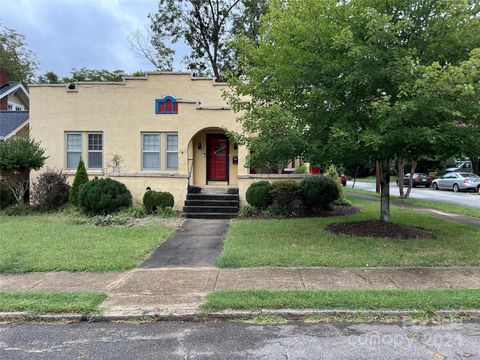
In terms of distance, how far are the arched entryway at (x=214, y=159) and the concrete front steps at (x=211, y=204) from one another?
1637 millimetres

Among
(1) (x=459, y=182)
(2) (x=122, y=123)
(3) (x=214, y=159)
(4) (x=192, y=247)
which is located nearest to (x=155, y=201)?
(3) (x=214, y=159)

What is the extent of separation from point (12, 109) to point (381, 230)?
2762 cm

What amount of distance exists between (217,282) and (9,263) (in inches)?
157

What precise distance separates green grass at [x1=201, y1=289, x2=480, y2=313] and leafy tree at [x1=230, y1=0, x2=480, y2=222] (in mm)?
3022

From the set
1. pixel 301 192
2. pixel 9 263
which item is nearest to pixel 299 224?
pixel 301 192

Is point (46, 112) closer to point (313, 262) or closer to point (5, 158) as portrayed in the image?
point (5, 158)

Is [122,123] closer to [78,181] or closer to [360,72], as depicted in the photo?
[78,181]

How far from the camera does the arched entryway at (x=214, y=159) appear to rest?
17.3 m

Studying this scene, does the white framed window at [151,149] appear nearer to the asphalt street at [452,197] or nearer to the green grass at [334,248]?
the green grass at [334,248]

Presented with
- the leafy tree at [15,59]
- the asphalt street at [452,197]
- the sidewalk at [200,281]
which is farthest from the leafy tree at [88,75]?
the sidewalk at [200,281]

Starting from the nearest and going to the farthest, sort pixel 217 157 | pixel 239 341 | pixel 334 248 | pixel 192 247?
1. pixel 239 341
2. pixel 334 248
3. pixel 192 247
4. pixel 217 157

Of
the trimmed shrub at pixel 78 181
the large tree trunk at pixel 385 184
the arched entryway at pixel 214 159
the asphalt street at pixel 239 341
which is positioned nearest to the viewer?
the asphalt street at pixel 239 341

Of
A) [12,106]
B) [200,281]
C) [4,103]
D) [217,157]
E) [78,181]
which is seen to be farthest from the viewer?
[12,106]

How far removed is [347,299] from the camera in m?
5.53
